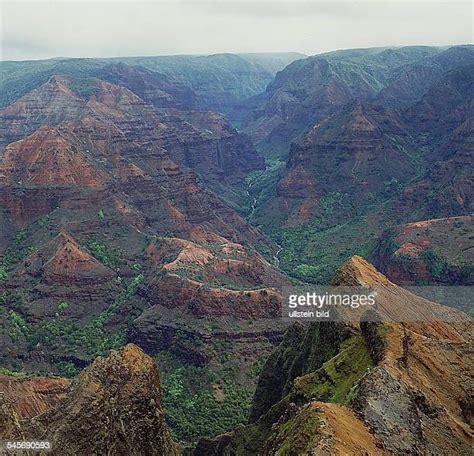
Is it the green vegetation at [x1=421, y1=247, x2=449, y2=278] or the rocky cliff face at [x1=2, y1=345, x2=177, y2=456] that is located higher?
the rocky cliff face at [x1=2, y1=345, x2=177, y2=456]

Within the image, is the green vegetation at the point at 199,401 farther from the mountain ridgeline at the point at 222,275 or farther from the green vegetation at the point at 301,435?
the green vegetation at the point at 301,435

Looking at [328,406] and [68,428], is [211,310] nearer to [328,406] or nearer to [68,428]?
[68,428]

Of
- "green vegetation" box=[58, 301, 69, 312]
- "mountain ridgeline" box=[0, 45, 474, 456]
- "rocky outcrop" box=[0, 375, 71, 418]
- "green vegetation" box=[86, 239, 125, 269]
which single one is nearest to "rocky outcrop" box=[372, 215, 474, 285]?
"mountain ridgeline" box=[0, 45, 474, 456]

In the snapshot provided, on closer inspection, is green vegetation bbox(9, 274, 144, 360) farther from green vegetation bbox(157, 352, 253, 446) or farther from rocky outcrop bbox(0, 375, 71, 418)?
rocky outcrop bbox(0, 375, 71, 418)

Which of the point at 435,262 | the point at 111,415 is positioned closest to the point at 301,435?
the point at 111,415

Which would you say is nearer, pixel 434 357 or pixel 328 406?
pixel 328 406

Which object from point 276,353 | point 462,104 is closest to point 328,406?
point 276,353
